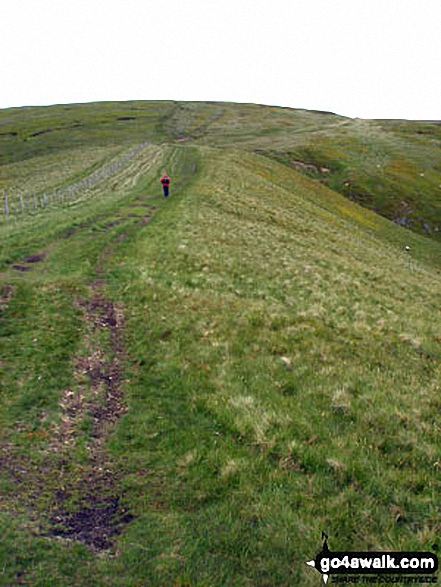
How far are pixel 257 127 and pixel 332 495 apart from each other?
444 ft

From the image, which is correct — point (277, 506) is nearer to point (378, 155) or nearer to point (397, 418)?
point (397, 418)

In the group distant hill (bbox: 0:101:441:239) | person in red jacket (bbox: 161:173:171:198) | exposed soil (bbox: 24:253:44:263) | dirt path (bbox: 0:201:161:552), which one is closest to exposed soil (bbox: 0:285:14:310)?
dirt path (bbox: 0:201:161:552)

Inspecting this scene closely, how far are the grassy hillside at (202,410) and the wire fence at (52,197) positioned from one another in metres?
13.0

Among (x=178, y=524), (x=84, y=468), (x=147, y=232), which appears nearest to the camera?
(x=178, y=524)

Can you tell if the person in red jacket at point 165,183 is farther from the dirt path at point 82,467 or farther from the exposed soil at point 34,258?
the dirt path at point 82,467

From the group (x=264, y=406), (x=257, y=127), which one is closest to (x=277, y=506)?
(x=264, y=406)

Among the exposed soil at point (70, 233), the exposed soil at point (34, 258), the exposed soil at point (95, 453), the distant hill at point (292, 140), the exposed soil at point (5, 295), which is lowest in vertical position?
the exposed soil at point (95, 453)

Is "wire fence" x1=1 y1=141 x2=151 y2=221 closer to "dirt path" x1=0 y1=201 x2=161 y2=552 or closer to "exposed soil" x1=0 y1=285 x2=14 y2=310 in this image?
"exposed soil" x1=0 y1=285 x2=14 y2=310

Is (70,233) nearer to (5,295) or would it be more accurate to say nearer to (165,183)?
(5,295)

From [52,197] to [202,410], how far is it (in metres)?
40.8

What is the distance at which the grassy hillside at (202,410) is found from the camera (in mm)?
6504

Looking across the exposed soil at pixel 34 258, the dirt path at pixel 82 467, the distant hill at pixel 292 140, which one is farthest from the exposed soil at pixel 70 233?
the distant hill at pixel 292 140

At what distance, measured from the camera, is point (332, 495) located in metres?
7.27

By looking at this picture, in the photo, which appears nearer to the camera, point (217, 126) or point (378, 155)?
point (378, 155)
